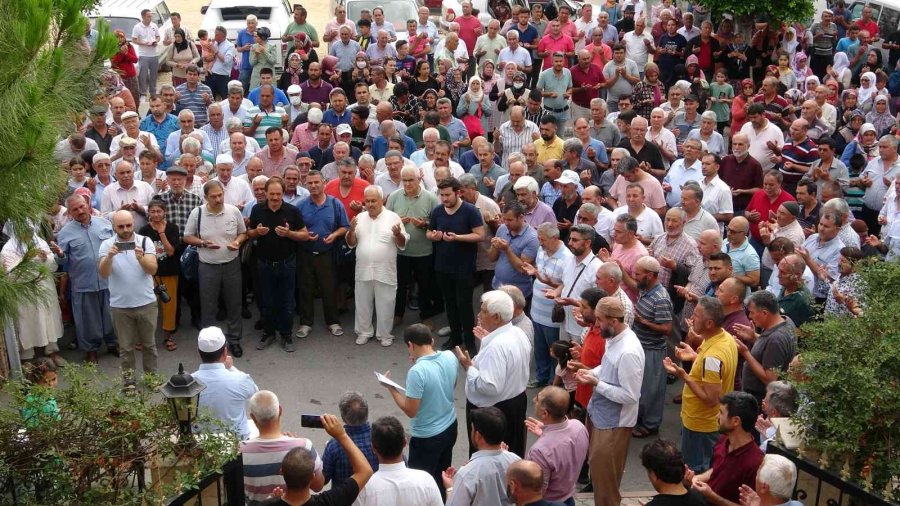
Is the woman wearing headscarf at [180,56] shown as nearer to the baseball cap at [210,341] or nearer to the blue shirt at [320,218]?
the blue shirt at [320,218]

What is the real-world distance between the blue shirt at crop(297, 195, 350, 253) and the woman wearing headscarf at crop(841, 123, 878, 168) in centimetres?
714

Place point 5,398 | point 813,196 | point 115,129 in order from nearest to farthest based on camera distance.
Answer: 1. point 5,398
2. point 813,196
3. point 115,129

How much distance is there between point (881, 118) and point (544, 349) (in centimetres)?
932

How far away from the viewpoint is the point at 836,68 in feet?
66.3

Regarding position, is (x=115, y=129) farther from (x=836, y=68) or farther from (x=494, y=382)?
(x=836, y=68)

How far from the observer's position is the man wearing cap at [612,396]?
26.2 feet

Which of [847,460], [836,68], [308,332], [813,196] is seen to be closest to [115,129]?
[308,332]

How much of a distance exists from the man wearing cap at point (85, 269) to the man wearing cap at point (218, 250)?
0.93 m

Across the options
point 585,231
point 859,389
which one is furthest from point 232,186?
point 859,389

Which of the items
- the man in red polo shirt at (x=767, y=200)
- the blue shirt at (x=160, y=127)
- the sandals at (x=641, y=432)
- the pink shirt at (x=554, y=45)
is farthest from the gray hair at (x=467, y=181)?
the pink shirt at (x=554, y=45)

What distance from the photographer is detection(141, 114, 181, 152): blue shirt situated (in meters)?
14.7

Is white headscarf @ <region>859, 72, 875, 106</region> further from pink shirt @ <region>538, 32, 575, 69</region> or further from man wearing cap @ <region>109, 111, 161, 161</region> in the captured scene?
man wearing cap @ <region>109, 111, 161, 161</region>

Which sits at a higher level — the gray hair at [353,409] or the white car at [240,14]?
the white car at [240,14]

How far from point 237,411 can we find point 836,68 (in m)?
15.8
